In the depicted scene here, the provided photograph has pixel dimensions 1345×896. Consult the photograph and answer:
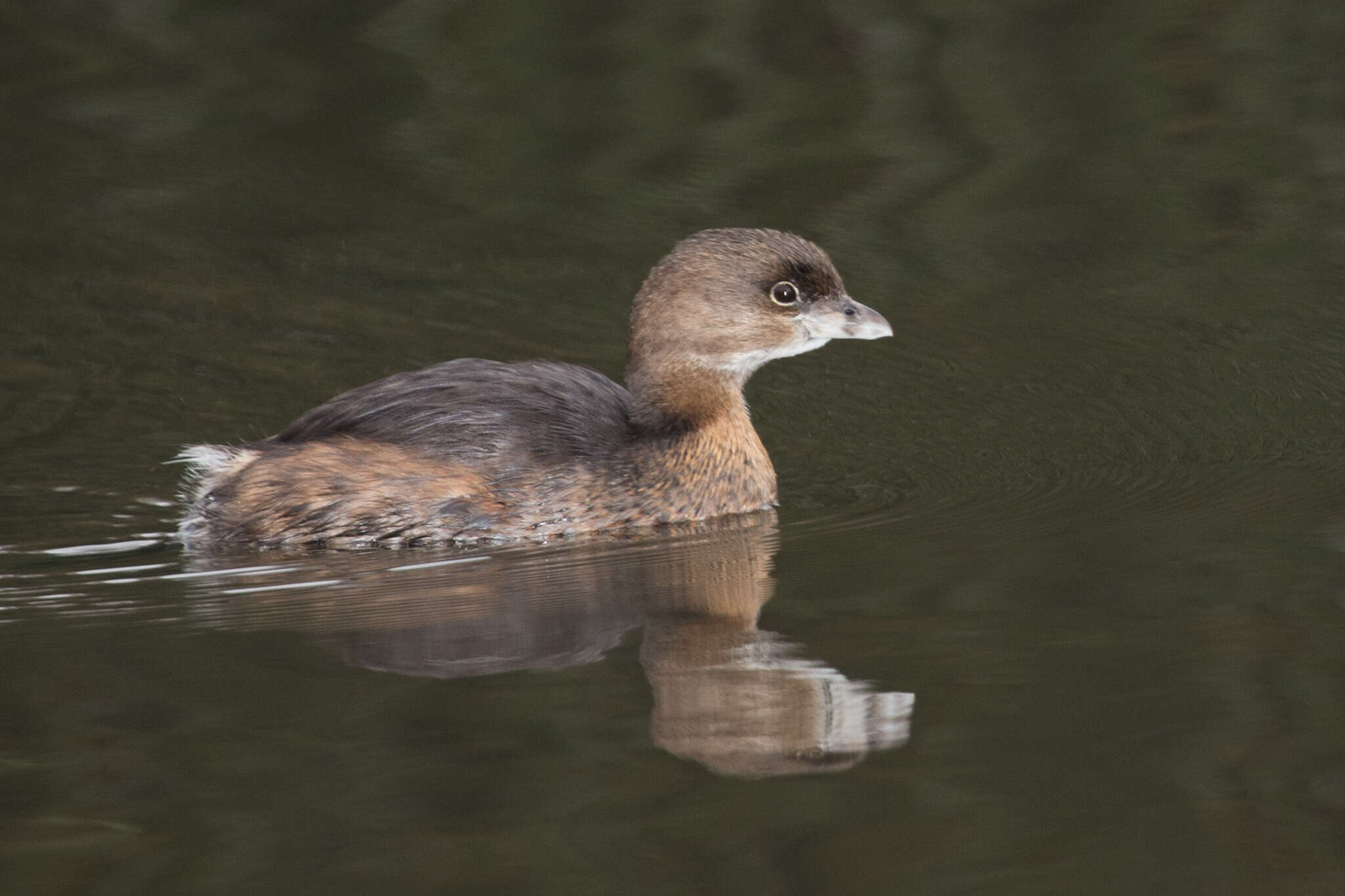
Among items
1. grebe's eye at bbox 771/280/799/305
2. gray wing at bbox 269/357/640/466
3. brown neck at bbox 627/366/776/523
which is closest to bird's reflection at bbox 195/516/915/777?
brown neck at bbox 627/366/776/523

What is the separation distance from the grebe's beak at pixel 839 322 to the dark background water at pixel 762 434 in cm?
56

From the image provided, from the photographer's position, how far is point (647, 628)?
517cm

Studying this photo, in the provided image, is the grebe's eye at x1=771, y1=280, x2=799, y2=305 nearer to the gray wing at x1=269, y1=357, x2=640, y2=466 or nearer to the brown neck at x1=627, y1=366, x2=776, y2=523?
Result: the brown neck at x1=627, y1=366, x2=776, y2=523

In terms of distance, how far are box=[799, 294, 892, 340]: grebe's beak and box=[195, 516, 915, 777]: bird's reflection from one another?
81 centimetres

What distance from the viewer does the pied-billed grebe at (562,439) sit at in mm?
6777

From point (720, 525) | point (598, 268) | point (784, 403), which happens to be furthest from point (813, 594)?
point (598, 268)

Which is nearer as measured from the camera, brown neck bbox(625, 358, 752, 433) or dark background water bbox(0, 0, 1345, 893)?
dark background water bbox(0, 0, 1345, 893)

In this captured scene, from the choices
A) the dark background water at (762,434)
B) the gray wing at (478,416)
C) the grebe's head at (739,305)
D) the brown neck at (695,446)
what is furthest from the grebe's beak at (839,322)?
the gray wing at (478,416)

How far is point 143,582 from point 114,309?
3.84 metres

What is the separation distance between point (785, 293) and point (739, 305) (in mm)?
179

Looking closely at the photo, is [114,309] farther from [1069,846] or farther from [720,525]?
[1069,846]

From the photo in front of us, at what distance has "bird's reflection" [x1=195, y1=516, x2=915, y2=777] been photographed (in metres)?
4.21

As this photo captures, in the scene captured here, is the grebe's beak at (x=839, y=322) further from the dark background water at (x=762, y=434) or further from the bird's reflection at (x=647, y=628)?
the bird's reflection at (x=647, y=628)

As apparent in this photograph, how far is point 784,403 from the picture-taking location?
866cm
